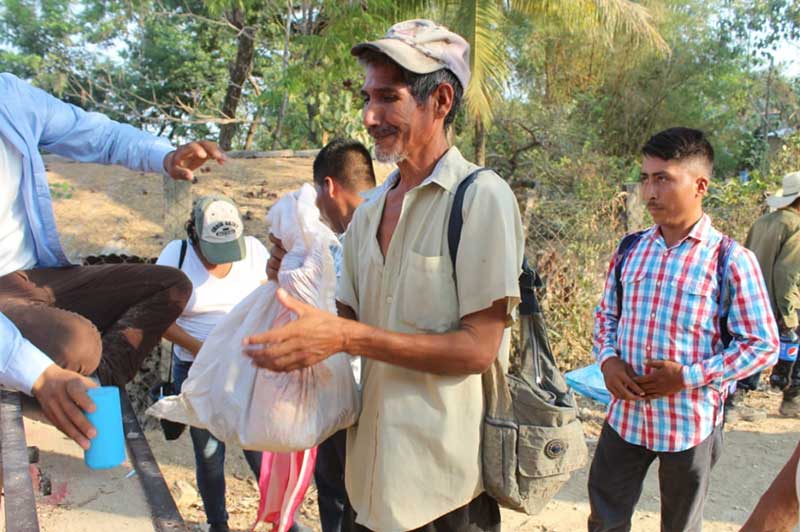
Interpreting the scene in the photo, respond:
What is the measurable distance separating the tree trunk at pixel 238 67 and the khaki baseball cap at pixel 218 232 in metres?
8.44

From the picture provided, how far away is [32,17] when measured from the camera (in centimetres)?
1639

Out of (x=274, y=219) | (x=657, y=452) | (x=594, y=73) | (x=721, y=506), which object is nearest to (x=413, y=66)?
(x=274, y=219)

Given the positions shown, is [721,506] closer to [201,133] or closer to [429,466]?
[429,466]

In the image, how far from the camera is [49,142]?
7.07 ft

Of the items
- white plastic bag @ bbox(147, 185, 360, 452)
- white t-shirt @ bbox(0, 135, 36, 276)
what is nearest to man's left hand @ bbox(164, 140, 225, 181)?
white plastic bag @ bbox(147, 185, 360, 452)

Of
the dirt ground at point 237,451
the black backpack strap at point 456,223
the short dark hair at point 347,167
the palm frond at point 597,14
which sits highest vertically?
the palm frond at point 597,14

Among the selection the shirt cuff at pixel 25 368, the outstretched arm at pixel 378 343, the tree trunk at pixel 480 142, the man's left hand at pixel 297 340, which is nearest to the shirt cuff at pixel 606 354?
the outstretched arm at pixel 378 343

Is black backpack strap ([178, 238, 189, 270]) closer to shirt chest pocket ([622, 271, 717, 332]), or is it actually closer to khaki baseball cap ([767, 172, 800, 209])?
shirt chest pocket ([622, 271, 717, 332])

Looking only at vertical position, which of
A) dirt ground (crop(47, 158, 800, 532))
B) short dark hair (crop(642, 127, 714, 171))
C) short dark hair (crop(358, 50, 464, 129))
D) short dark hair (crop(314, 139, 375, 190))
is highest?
short dark hair (crop(358, 50, 464, 129))

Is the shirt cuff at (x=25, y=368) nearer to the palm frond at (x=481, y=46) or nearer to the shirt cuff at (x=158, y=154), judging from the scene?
the shirt cuff at (x=158, y=154)

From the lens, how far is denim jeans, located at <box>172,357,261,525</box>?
343 centimetres

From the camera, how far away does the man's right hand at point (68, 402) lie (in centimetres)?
136

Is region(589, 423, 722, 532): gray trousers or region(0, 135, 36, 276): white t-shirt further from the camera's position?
region(589, 423, 722, 532): gray trousers

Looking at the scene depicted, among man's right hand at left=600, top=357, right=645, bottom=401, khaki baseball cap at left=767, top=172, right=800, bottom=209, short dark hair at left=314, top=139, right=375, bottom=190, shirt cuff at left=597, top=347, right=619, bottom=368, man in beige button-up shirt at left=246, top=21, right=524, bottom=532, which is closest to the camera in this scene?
man in beige button-up shirt at left=246, top=21, right=524, bottom=532
